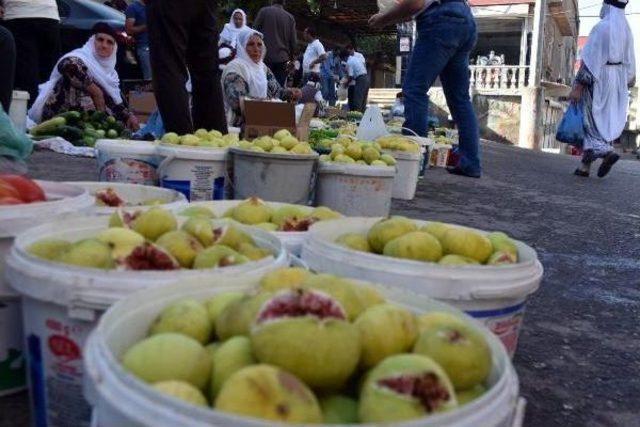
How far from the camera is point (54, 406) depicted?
56.3 inches

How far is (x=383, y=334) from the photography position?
122 centimetres

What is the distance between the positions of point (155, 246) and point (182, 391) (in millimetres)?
562

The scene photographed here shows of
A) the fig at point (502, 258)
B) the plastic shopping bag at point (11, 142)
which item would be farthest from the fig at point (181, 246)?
the plastic shopping bag at point (11, 142)

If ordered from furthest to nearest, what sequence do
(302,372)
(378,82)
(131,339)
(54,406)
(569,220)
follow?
(378,82), (569,220), (54,406), (131,339), (302,372)

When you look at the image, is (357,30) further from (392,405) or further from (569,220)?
(392,405)

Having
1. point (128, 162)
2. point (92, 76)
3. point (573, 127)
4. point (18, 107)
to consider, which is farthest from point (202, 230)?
point (573, 127)

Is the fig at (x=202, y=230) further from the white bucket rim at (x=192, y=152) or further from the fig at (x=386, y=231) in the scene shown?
the white bucket rim at (x=192, y=152)

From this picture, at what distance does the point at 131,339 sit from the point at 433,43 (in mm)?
4980

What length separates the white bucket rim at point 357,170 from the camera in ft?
12.0

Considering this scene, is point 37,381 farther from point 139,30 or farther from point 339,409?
point 139,30

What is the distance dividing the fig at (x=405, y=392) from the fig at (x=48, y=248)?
2.81ft

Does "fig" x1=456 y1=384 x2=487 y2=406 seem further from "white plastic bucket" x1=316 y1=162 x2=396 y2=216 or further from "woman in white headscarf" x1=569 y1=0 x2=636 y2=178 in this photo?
"woman in white headscarf" x1=569 y1=0 x2=636 y2=178

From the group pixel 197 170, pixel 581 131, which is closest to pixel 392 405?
pixel 197 170

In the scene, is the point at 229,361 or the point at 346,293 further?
the point at 346,293
